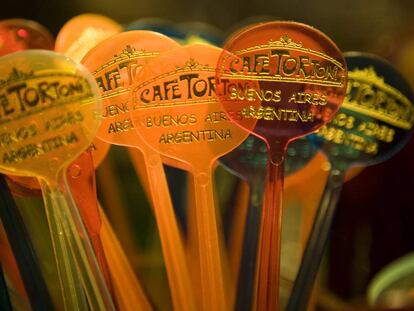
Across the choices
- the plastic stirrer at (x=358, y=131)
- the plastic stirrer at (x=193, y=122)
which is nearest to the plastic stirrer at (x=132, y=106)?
the plastic stirrer at (x=193, y=122)

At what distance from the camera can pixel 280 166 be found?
20.6 inches

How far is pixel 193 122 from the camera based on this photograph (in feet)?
1.72

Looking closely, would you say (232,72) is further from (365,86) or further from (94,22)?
(94,22)

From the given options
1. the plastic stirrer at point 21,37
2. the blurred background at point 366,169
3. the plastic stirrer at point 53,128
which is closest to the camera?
the plastic stirrer at point 53,128

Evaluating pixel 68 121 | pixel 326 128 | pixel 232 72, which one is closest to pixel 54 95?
pixel 68 121

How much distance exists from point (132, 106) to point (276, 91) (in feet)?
0.45

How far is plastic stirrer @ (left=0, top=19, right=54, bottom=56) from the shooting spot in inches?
23.0

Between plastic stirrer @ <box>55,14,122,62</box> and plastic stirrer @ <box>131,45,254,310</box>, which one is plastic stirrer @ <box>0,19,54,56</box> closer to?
plastic stirrer @ <box>55,14,122,62</box>

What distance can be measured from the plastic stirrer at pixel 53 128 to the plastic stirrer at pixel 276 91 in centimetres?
13

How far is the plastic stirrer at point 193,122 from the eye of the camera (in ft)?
1.69

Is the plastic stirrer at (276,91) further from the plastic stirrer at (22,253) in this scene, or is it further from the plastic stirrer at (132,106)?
the plastic stirrer at (22,253)

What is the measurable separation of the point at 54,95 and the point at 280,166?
0.22 meters

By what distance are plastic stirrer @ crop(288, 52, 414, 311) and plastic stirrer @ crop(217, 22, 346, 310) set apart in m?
0.04

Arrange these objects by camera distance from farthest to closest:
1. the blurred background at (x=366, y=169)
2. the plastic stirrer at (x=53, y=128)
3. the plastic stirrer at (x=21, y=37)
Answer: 1. the blurred background at (x=366, y=169)
2. the plastic stirrer at (x=21, y=37)
3. the plastic stirrer at (x=53, y=128)
